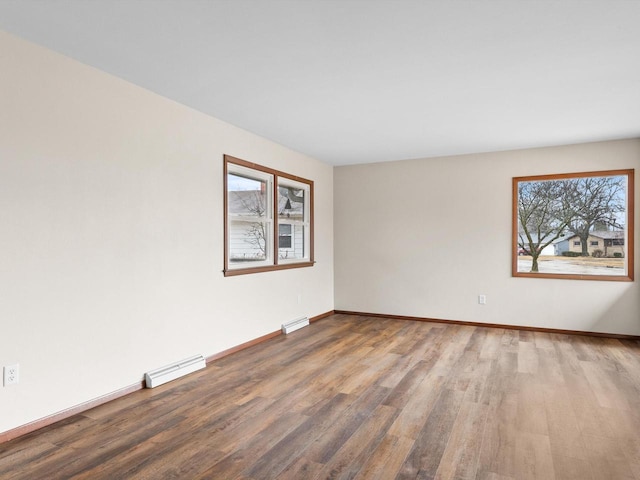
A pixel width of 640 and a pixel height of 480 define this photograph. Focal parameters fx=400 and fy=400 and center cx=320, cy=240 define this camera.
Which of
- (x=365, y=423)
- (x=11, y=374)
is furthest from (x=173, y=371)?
(x=365, y=423)

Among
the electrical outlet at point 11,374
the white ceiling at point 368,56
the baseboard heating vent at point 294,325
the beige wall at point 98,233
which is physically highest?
the white ceiling at point 368,56

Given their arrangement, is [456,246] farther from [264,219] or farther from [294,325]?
[264,219]

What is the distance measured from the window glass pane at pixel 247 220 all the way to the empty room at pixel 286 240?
0.10 ft

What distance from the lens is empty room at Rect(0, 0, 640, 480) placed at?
7.35 ft

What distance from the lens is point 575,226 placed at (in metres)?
5.22

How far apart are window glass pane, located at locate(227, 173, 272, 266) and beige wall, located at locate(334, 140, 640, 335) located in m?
1.91

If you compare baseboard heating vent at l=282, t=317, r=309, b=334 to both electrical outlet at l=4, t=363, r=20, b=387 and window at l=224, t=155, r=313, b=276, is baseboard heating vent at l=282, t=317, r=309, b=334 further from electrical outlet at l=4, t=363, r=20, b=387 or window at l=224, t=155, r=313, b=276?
electrical outlet at l=4, t=363, r=20, b=387

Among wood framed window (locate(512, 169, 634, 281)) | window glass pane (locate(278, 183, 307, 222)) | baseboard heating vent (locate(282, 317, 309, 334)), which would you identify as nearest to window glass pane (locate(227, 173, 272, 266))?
window glass pane (locate(278, 183, 307, 222))

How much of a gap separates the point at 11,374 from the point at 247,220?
104 inches

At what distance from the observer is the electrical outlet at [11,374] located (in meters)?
2.38

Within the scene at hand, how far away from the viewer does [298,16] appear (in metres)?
2.19

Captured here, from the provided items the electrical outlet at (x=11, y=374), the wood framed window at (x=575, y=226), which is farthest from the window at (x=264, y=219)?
the wood framed window at (x=575, y=226)

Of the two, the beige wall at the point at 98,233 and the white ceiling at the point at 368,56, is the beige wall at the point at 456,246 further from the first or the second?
the beige wall at the point at 98,233

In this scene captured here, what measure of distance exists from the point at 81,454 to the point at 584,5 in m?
3.65
